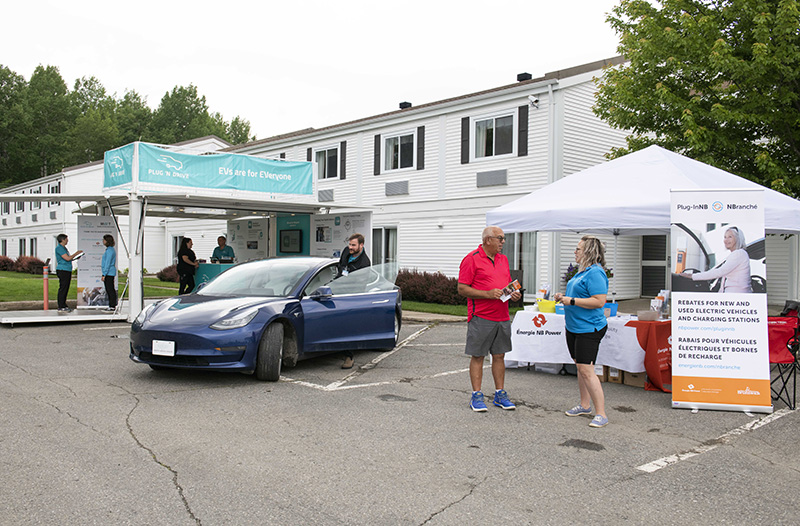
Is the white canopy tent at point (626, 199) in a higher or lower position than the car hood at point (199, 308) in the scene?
higher

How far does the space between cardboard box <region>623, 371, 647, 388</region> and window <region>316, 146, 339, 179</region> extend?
16.3 meters

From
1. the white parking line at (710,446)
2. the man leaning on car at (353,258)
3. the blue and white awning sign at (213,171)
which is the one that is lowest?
the white parking line at (710,446)

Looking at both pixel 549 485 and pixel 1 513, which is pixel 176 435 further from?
pixel 549 485

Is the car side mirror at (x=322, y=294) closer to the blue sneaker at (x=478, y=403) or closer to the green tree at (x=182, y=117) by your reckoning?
the blue sneaker at (x=478, y=403)

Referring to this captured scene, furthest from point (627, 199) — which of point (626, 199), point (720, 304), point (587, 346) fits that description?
point (587, 346)

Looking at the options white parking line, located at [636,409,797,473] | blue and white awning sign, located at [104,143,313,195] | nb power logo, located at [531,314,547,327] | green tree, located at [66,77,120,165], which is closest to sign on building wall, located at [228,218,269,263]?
blue and white awning sign, located at [104,143,313,195]

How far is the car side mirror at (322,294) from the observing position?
8.09m

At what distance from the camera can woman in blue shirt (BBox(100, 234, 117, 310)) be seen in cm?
1382

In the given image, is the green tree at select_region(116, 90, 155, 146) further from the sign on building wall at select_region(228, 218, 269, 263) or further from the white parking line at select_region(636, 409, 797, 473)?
the white parking line at select_region(636, 409, 797, 473)

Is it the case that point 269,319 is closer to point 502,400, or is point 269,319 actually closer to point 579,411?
point 502,400

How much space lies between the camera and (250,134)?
76.9 m

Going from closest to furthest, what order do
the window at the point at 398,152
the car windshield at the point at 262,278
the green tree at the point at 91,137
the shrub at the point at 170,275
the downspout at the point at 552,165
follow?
the car windshield at the point at 262,278 < the downspout at the point at 552,165 < the window at the point at 398,152 < the shrub at the point at 170,275 < the green tree at the point at 91,137

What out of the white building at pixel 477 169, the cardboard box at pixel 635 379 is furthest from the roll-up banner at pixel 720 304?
the white building at pixel 477 169

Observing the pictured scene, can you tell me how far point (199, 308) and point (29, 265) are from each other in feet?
109
